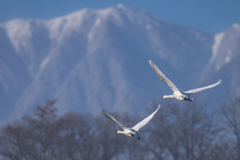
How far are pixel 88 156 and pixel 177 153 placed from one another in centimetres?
1126

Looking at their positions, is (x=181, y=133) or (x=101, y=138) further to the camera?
(x=101, y=138)

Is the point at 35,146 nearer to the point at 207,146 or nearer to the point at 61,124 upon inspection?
the point at 61,124

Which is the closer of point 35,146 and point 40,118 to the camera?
point 35,146

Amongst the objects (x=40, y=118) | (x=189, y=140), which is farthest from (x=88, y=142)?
(x=189, y=140)

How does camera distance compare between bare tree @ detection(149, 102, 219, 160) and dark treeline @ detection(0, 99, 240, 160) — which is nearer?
dark treeline @ detection(0, 99, 240, 160)

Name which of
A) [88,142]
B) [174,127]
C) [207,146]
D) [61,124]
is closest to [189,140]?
[174,127]

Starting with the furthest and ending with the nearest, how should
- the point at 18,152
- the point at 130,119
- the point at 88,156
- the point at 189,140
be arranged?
1. the point at 130,119
2. the point at 189,140
3. the point at 88,156
4. the point at 18,152

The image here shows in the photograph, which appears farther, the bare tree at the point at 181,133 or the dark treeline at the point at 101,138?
the bare tree at the point at 181,133

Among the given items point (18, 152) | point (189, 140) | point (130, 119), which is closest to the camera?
point (18, 152)

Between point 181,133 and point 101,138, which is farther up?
point 101,138

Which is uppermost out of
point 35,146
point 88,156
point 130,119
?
point 130,119

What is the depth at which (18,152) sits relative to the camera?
43.2 m

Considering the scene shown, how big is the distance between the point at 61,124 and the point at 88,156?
568 centimetres

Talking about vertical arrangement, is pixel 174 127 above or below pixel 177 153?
above
